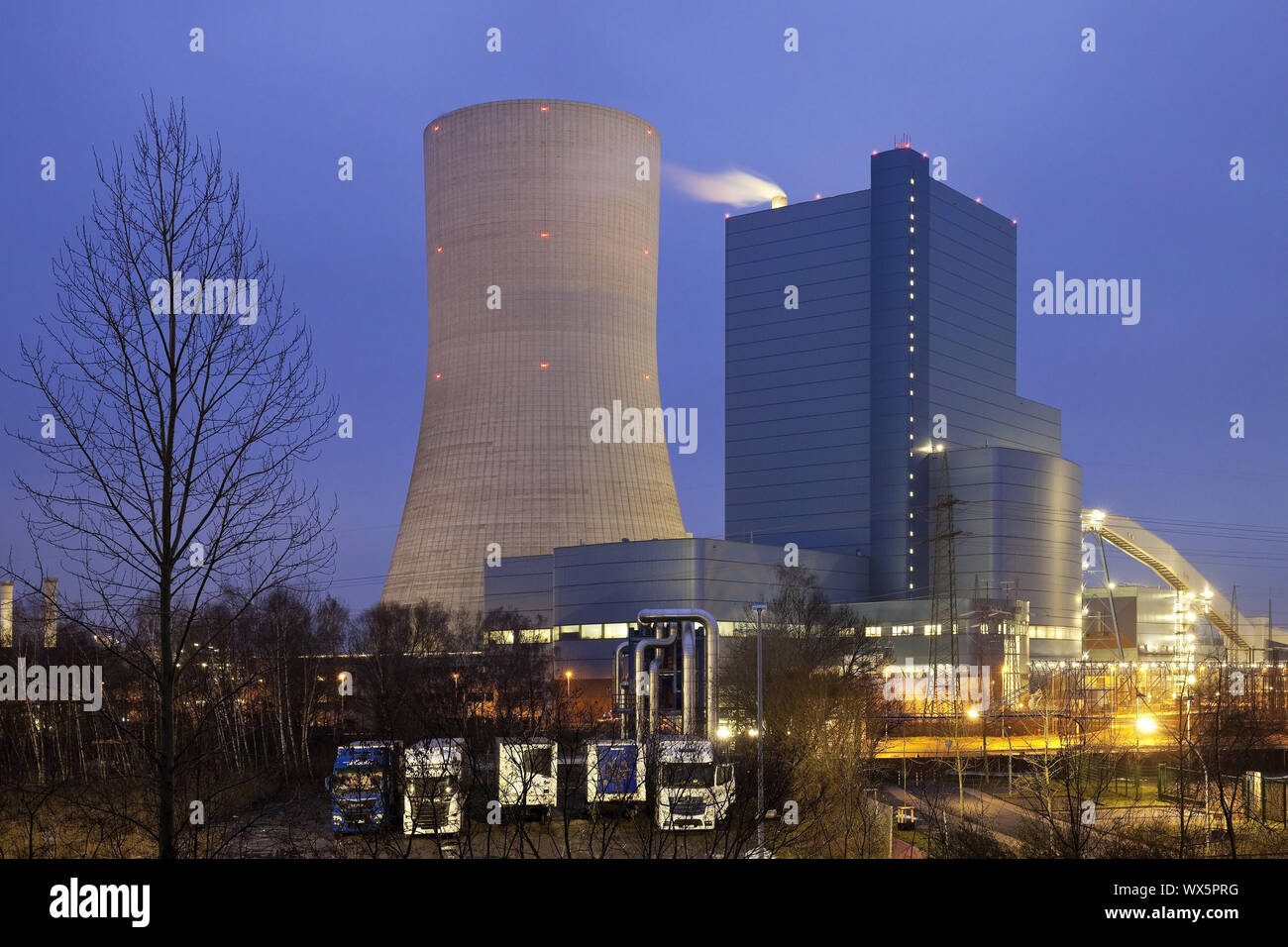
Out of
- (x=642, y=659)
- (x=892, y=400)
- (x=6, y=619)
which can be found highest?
(x=892, y=400)

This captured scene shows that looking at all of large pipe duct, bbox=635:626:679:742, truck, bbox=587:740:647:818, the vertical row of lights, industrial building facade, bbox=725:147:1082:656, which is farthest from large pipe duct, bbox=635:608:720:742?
the vertical row of lights

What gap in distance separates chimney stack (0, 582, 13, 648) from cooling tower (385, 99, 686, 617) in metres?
13.0

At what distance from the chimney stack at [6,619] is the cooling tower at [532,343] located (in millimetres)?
12995

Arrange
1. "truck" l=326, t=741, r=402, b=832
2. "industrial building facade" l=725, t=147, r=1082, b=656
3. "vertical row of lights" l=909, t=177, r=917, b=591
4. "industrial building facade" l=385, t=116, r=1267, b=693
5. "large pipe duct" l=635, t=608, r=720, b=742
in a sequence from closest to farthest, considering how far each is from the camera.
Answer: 1. "truck" l=326, t=741, r=402, b=832
2. "large pipe duct" l=635, t=608, r=720, b=742
3. "industrial building facade" l=385, t=116, r=1267, b=693
4. "industrial building facade" l=725, t=147, r=1082, b=656
5. "vertical row of lights" l=909, t=177, r=917, b=591

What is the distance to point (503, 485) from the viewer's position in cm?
4081

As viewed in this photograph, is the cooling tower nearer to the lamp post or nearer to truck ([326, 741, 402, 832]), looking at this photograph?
truck ([326, 741, 402, 832])

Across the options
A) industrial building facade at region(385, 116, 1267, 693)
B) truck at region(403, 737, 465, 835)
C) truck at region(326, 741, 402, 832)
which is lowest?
truck at region(326, 741, 402, 832)

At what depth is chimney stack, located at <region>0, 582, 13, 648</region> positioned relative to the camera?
2564 cm

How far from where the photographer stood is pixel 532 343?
40312mm

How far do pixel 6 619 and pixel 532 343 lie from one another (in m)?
17.7

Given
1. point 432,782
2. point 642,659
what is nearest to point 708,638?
point 642,659

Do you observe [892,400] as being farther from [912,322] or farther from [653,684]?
[653,684]
